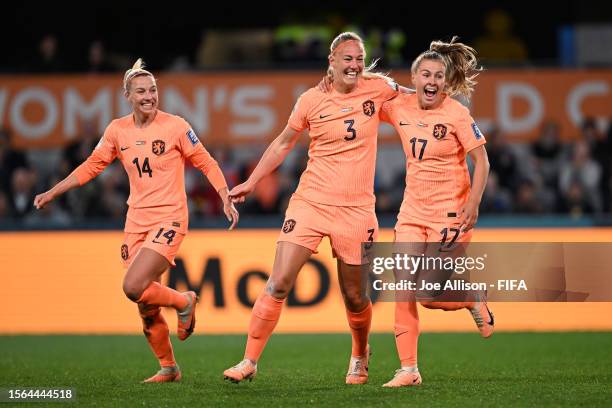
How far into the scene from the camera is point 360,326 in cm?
852

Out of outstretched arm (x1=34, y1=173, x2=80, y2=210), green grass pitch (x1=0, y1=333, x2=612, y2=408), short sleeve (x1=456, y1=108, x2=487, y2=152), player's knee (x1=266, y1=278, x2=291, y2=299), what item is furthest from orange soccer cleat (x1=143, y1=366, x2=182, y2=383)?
short sleeve (x1=456, y1=108, x2=487, y2=152)

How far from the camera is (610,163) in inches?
607

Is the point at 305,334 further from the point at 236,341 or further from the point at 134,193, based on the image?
the point at 134,193

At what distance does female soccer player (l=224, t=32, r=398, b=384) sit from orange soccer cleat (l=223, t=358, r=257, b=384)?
2 centimetres

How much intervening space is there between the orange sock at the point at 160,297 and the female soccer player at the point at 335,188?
34.1 inches

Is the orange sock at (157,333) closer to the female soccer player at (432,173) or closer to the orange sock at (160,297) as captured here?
the orange sock at (160,297)

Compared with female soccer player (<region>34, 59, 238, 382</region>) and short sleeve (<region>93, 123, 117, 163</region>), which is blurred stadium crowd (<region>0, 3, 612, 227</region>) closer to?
short sleeve (<region>93, 123, 117, 163</region>)

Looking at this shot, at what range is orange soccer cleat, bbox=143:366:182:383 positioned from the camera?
350 inches

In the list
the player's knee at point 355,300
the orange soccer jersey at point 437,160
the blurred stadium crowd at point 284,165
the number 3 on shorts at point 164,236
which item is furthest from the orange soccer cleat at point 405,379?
the blurred stadium crowd at point 284,165

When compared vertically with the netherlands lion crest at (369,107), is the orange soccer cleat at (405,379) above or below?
below

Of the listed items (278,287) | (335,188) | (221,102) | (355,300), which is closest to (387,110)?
(335,188)

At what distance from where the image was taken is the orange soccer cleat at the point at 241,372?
797cm

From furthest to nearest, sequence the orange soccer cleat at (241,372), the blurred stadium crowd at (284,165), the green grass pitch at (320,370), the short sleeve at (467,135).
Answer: the blurred stadium crowd at (284,165)
the short sleeve at (467,135)
the orange soccer cleat at (241,372)
the green grass pitch at (320,370)

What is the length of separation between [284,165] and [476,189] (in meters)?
8.68
